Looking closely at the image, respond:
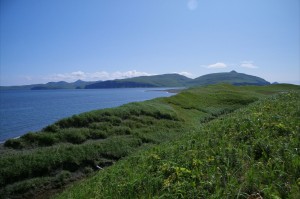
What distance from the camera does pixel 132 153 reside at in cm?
2295

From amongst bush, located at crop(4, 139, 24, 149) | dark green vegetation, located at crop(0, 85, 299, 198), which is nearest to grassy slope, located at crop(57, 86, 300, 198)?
dark green vegetation, located at crop(0, 85, 299, 198)

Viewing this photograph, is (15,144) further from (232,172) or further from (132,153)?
(232,172)

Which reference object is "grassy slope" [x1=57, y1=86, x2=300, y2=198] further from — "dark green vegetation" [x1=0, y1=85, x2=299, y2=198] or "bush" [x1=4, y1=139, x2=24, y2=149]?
"bush" [x1=4, y1=139, x2=24, y2=149]

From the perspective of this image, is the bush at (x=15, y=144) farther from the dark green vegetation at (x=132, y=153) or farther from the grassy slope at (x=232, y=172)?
the grassy slope at (x=232, y=172)

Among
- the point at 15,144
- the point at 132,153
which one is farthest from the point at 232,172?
the point at 15,144

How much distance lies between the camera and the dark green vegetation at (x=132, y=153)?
799 centimetres

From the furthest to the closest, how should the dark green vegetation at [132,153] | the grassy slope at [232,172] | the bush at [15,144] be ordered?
the bush at [15,144], the dark green vegetation at [132,153], the grassy slope at [232,172]

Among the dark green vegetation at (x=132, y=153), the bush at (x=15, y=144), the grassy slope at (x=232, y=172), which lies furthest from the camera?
the bush at (x=15, y=144)

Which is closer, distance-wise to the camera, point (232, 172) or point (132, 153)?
point (232, 172)

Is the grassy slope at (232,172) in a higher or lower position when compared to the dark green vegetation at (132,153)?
higher

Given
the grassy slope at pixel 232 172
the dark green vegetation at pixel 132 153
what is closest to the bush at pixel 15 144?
the dark green vegetation at pixel 132 153

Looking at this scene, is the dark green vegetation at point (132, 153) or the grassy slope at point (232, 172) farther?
the dark green vegetation at point (132, 153)

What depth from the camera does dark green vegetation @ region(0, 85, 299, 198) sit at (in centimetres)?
799

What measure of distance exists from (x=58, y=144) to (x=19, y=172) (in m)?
5.67
